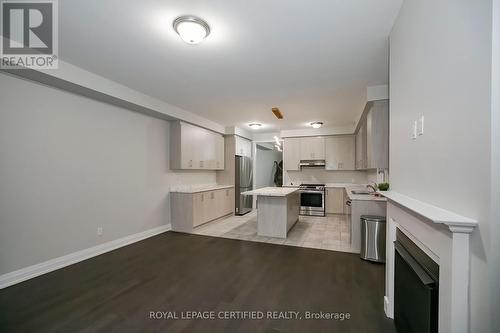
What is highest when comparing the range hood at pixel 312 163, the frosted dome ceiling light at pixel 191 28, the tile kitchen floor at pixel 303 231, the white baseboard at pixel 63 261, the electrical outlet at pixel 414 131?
the frosted dome ceiling light at pixel 191 28

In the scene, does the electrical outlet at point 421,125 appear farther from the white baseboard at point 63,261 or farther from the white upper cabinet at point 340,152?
the white upper cabinet at point 340,152

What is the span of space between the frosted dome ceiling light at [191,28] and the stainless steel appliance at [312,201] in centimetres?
501

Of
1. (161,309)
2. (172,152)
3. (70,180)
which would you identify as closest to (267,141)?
(172,152)

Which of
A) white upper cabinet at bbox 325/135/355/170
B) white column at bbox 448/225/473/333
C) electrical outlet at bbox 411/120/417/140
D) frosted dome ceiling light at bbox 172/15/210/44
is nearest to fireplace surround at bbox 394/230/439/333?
white column at bbox 448/225/473/333

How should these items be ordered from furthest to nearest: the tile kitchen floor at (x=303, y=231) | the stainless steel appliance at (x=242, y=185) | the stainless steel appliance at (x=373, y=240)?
the stainless steel appliance at (x=242, y=185), the tile kitchen floor at (x=303, y=231), the stainless steel appliance at (x=373, y=240)

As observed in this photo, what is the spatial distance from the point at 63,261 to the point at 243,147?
17.5 feet

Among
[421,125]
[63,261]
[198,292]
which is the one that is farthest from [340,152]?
[63,261]

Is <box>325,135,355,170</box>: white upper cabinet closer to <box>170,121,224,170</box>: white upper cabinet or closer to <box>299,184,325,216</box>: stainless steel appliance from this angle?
<box>299,184,325,216</box>: stainless steel appliance

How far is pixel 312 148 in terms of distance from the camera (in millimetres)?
7012

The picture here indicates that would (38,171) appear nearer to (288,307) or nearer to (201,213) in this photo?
(201,213)

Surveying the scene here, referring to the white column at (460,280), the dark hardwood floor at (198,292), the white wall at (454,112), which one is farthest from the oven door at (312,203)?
the white column at (460,280)

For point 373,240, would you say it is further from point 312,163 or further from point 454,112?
point 312,163

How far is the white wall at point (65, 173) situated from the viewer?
2.65 meters

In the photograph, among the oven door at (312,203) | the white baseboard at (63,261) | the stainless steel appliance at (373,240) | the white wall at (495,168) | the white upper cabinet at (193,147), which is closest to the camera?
the white wall at (495,168)
